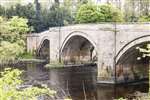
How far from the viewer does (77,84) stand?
34812 millimetres

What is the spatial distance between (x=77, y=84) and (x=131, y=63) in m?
5.64

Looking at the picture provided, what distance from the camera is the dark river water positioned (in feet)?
99.2

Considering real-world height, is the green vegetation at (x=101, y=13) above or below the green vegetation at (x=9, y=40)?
above

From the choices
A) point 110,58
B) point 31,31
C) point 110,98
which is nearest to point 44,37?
point 31,31

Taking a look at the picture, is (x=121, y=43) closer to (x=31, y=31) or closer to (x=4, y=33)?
(x=4, y=33)

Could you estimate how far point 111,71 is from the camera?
34.8m

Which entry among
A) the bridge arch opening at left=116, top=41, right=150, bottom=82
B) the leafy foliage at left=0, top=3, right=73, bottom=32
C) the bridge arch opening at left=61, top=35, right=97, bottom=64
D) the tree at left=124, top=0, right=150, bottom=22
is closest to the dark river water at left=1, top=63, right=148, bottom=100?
the bridge arch opening at left=116, top=41, right=150, bottom=82

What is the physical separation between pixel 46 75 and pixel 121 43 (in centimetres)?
1013

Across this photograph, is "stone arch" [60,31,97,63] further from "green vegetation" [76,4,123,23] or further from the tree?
the tree

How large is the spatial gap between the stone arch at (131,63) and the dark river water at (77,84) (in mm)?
1107

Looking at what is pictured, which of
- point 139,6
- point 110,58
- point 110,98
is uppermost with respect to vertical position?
point 139,6

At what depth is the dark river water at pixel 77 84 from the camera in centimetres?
3023

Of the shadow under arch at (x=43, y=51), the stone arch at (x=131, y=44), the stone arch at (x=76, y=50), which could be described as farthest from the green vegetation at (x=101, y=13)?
the stone arch at (x=131, y=44)

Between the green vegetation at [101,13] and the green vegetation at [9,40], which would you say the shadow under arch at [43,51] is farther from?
the green vegetation at [101,13]
